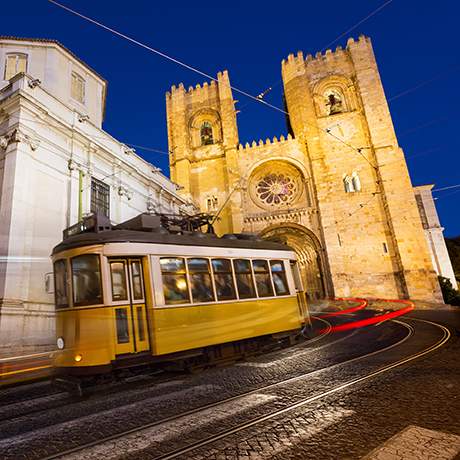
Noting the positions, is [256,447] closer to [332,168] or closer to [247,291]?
[247,291]

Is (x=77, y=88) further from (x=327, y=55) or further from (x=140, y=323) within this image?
(x=327, y=55)

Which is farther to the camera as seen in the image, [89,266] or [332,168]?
[332,168]

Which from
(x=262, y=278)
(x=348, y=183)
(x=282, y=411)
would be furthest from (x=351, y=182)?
(x=282, y=411)

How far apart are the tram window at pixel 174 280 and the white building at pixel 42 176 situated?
14.3 feet

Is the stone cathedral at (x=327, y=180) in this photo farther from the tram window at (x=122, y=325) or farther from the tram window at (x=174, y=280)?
the tram window at (x=122, y=325)

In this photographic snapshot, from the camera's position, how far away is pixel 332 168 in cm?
2589

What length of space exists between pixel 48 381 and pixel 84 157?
34.1 feet

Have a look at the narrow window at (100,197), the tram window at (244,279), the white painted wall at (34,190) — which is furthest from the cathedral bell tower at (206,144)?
the tram window at (244,279)

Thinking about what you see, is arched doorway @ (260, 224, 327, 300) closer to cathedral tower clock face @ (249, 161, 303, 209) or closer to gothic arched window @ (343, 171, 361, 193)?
cathedral tower clock face @ (249, 161, 303, 209)

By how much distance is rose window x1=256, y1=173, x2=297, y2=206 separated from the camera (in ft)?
90.9

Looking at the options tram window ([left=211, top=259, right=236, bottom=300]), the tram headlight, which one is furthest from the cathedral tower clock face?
the tram headlight

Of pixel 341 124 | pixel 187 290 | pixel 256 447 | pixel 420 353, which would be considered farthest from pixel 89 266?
pixel 341 124

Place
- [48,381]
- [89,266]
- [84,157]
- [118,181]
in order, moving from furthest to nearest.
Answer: [118,181] < [84,157] < [48,381] < [89,266]

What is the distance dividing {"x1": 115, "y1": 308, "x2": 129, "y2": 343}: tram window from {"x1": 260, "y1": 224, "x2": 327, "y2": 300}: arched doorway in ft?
69.3
